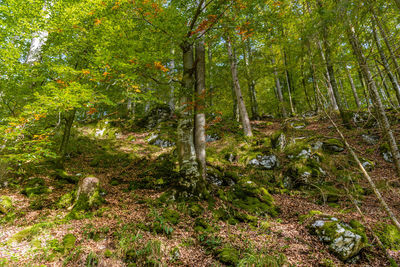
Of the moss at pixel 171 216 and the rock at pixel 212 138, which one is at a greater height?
the rock at pixel 212 138

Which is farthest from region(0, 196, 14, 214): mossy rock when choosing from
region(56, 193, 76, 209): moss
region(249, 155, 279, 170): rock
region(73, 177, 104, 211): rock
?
region(249, 155, 279, 170): rock

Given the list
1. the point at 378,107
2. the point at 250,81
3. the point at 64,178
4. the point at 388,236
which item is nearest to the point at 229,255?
the point at 388,236

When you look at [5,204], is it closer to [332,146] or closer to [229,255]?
[229,255]

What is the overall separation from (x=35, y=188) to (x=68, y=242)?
391 cm

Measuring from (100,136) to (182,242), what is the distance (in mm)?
13767

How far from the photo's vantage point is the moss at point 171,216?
5.07 metres

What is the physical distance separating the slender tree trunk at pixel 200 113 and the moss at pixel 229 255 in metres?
2.86

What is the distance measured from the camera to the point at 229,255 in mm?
3961

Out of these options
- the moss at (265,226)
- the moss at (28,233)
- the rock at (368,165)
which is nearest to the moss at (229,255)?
the moss at (265,226)

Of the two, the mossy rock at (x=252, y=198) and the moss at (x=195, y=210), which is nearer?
the moss at (x=195, y=210)

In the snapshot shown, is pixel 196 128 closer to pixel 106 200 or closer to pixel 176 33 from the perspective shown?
pixel 176 33

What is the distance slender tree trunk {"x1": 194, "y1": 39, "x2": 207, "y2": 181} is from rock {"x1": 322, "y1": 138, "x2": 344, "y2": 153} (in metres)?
6.71

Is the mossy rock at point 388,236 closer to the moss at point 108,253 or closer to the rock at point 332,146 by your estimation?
the rock at point 332,146

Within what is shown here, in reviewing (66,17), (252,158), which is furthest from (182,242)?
(66,17)
